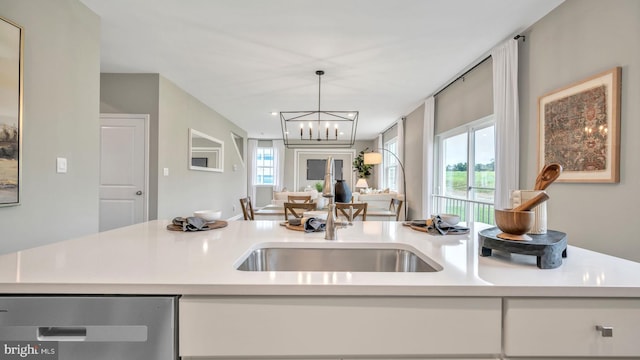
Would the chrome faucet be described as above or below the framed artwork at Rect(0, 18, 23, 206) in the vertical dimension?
below

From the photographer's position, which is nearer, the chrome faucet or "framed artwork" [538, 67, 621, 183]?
the chrome faucet

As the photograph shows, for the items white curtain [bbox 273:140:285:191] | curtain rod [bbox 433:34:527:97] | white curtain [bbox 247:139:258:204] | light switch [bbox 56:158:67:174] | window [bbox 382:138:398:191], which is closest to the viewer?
light switch [bbox 56:158:67:174]

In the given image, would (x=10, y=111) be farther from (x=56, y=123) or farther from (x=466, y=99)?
(x=466, y=99)

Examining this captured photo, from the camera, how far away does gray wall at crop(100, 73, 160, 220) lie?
12.6ft

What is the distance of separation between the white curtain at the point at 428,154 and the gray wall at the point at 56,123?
4.43 meters

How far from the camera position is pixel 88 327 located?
2.41 feet

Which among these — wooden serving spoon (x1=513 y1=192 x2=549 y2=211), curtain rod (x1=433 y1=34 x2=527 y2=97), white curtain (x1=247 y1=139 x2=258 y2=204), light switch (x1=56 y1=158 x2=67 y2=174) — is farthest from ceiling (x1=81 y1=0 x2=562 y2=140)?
white curtain (x1=247 y1=139 x2=258 y2=204)

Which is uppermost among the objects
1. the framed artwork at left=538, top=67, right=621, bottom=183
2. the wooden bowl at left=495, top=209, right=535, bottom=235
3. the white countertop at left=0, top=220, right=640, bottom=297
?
the framed artwork at left=538, top=67, right=621, bottom=183

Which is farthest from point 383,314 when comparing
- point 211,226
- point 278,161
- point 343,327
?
point 278,161

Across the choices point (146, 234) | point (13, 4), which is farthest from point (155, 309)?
point (13, 4)

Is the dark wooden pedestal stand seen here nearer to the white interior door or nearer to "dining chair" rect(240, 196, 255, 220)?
"dining chair" rect(240, 196, 255, 220)

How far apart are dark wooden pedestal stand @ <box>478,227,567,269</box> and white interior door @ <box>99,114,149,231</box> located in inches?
159

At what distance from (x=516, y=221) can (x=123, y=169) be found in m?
4.39

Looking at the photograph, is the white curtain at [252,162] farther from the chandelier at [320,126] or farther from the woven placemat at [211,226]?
the woven placemat at [211,226]
